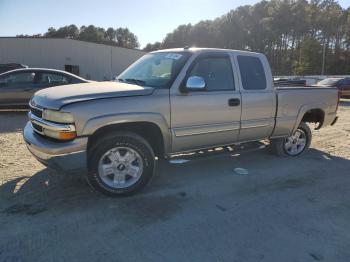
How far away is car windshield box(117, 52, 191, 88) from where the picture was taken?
514cm

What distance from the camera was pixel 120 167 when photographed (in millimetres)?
4750

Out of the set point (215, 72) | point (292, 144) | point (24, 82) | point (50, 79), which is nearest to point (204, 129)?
point (215, 72)

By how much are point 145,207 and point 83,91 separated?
1.65 meters

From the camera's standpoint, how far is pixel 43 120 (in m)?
4.53

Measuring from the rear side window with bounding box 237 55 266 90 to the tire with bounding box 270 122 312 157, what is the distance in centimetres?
147

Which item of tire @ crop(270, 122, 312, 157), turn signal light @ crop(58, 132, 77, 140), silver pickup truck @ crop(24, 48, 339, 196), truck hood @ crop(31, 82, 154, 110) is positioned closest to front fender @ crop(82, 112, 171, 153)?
silver pickup truck @ crop(24, 48, 339, 196)

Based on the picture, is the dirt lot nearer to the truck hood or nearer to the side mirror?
the truck hood

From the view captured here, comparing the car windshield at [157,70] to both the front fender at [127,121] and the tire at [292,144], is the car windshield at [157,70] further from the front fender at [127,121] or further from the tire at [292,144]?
the tire at [292,144]

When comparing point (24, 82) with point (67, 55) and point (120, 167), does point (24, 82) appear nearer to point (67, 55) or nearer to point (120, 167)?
point (120, 167)

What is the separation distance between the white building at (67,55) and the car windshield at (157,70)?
3003 centimetres

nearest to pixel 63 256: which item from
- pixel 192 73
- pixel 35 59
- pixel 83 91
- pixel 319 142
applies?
pixel 83 91

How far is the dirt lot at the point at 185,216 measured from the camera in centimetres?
346

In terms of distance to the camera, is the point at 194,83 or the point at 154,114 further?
the point at 194,83

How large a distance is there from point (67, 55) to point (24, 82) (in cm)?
2352
